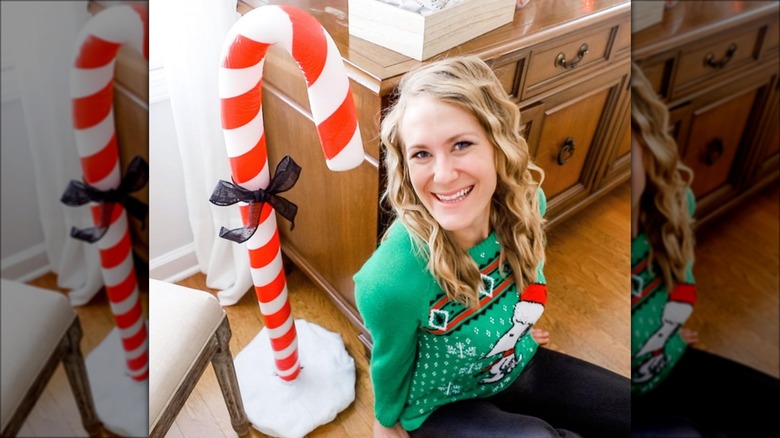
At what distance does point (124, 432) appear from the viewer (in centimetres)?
19

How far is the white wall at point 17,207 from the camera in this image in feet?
0.48

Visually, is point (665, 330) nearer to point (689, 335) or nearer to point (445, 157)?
point (689, 335)

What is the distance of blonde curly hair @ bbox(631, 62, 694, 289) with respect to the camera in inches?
7.9

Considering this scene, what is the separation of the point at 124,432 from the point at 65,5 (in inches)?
5.6

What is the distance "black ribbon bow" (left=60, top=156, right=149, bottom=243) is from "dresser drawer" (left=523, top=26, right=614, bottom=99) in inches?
16.0

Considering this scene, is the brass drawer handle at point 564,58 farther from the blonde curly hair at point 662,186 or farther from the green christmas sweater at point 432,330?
the blonde curly hair at point 662,186

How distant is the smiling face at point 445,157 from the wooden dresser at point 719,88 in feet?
0.98

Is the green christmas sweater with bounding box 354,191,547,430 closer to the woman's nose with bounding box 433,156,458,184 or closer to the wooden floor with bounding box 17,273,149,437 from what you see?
the woman's nose with bounding box 433,156,458,184

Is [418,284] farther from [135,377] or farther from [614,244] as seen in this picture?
[135,377]

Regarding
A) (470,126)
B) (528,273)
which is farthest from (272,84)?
(528,273)

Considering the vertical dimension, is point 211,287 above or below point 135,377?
below

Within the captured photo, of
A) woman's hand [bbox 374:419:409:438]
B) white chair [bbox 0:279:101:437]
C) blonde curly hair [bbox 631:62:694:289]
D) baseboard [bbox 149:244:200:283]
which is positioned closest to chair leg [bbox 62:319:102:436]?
white chair [bbox 0:279:101:437]

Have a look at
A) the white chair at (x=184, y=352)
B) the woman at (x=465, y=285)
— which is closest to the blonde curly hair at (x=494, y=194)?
the woman at (x=465, y=285)

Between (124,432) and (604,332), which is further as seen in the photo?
(604,332)
